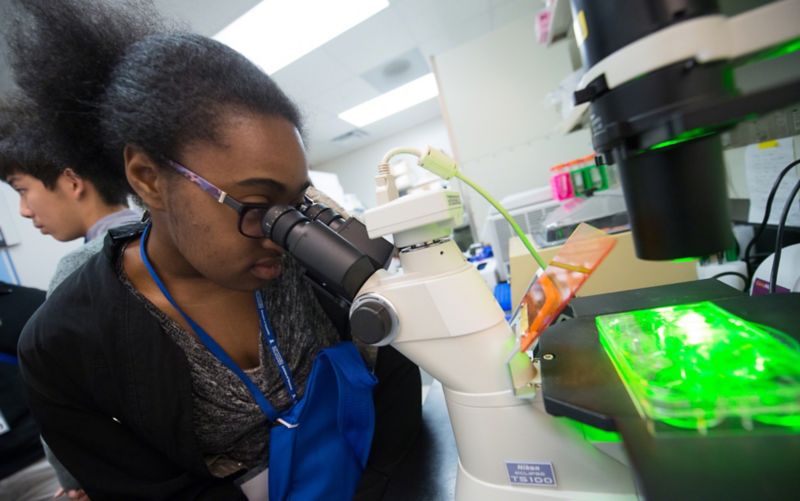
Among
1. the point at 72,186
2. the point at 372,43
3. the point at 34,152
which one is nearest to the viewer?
the point at 34,152

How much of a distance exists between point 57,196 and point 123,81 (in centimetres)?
86

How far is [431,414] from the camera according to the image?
0.70 metres

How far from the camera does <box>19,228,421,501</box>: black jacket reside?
0.61 metres

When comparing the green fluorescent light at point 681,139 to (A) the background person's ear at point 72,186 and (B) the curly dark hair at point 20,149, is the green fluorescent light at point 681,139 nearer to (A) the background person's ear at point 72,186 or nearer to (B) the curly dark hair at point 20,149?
(B) the curly dark hair at point 20,149

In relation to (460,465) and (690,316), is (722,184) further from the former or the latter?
(460,465)

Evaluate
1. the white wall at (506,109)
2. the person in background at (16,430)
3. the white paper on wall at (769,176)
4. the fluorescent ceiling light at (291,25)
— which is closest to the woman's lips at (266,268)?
the white paper on wall at (769,176)

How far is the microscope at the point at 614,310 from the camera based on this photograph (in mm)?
235

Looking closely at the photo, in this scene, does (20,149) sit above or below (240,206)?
above

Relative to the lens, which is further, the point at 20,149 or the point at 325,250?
the point at 20,149

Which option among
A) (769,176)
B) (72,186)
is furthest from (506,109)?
(72,186)

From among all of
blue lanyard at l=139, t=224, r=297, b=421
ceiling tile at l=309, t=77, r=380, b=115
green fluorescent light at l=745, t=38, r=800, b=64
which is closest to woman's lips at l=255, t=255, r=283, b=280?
blue lanyard at l=139, t=224, r=297, b=421

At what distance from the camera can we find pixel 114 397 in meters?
0.62

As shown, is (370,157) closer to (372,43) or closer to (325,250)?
(372,43)

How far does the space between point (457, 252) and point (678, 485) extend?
271mm
